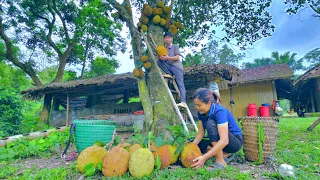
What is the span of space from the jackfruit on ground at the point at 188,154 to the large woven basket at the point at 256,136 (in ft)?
2.78

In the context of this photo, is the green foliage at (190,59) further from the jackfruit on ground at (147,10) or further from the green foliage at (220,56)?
the green foliage at (220,56)

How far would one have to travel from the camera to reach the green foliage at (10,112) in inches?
305

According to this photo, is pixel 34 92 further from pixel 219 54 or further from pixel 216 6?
pixel 219 54

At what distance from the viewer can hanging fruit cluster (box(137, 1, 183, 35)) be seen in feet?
16.2

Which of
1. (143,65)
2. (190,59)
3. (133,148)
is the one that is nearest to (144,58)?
(143,65)

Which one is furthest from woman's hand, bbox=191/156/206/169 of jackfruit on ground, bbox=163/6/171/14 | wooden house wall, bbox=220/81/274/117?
wooden house wall, bbox=220/81/274/117

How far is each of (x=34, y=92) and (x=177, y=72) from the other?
8.04 metres

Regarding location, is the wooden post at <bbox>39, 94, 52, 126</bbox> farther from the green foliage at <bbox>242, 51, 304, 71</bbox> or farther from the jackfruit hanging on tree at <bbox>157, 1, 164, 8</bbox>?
the green foliage at <bbox>242, 51, 304, 71</bbox>

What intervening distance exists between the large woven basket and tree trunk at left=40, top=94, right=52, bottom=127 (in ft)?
32.6

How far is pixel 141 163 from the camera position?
228 centimetres

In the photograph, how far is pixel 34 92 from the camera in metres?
9.95

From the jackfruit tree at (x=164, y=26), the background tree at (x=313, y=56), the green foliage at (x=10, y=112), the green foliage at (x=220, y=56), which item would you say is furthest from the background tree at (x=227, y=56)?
the green foliage at (x=10, y=112)

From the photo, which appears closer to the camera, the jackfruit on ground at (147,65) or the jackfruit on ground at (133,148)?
the jackfruit on ground at (133,148)

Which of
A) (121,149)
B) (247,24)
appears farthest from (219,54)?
(121,149)
